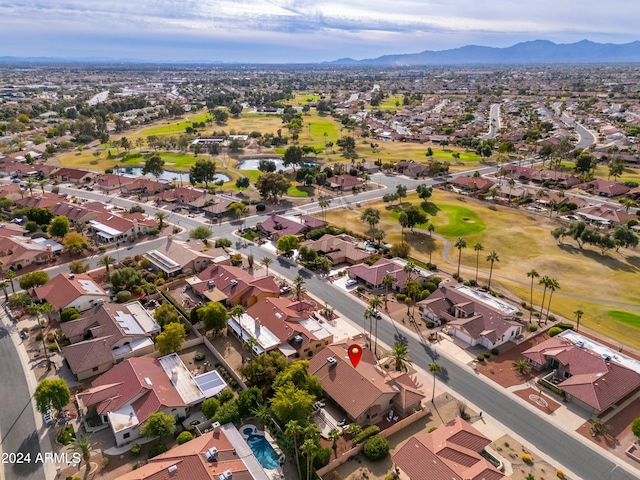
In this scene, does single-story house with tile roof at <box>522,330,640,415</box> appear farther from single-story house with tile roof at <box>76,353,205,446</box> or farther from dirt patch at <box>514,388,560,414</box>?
single-story house with tile roof at <box>76,353,205,446</box>

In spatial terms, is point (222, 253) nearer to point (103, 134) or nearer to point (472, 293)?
point (472, 293)

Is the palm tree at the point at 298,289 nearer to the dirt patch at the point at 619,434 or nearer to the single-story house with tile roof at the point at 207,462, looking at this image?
the single-story house with tile roof at the point at 207,462

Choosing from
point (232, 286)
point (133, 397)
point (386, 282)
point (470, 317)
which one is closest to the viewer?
point (133, 397)

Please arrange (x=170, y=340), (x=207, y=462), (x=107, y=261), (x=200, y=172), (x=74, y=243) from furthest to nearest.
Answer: (x=200, y=172)
(x=74, y=243)
(x=107, y=261)
(x=170, y=340)
(x=207, y=462)

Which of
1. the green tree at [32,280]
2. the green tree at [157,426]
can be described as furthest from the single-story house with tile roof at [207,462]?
the green tree at [32,280]

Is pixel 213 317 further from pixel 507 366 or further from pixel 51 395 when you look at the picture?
pixel 507 366

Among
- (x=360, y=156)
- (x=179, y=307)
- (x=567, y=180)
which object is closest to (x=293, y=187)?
(x=360, y=156)

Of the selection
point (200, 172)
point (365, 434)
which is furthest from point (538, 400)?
point (200, 172)
